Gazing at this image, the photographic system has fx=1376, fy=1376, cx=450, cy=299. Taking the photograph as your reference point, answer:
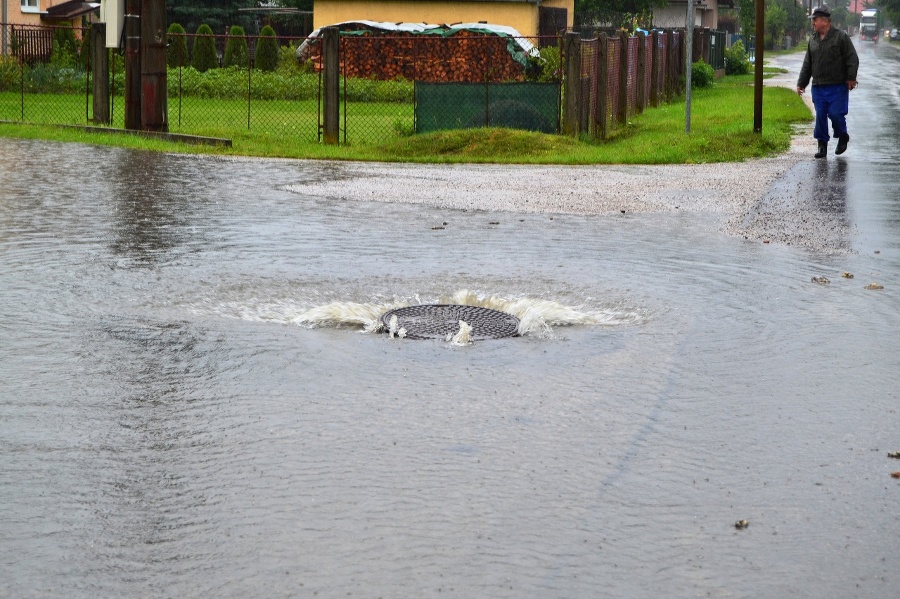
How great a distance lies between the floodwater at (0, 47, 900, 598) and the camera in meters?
4.58

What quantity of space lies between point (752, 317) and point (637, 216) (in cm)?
503

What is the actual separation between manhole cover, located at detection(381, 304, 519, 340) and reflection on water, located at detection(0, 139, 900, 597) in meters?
0.16

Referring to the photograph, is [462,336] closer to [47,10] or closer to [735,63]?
[47,10]

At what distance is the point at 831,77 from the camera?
1923cm

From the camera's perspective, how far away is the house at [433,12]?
46.2 m

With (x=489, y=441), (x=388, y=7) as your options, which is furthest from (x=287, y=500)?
(x=388, y=7)

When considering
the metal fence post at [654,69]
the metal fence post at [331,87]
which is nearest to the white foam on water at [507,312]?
the metal fence post at [331,87]

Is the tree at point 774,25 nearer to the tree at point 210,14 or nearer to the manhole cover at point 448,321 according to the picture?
the tree at point 210,14

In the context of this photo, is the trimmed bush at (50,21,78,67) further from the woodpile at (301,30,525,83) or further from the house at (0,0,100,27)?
the house at (0,0,100,27)

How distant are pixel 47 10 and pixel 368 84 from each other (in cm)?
2302

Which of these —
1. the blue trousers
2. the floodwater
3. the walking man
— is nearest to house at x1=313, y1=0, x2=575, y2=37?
the walking man

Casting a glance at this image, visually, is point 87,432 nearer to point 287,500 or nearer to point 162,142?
point 287,500

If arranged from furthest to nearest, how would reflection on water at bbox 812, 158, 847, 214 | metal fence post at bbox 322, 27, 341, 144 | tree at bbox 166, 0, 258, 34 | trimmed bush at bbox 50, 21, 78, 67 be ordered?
tree at bbox 166, 0, 258, 34 < trimmed bush at bbox 50, 21, 78, 67 < metal fence post at bbox 322, 27, 341, 144 < reflection on water at bbox 812, 158, 847, 214

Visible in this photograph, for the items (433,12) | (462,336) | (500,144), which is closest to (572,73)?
(500,144)
